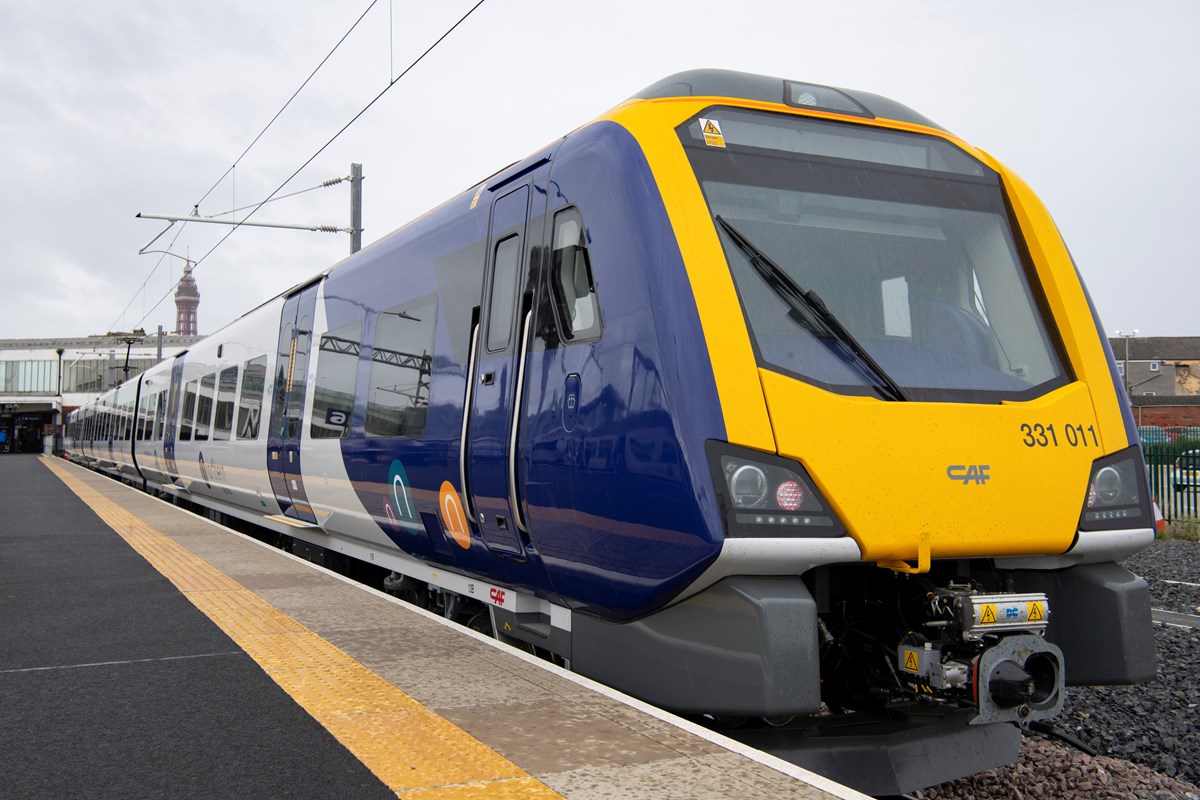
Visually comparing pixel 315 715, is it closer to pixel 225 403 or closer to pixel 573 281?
pixel 573 281

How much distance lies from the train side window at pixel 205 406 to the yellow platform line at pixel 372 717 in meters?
6.98

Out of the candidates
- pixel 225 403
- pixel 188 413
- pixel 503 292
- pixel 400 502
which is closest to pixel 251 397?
pixel 225 403

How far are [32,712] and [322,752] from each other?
156 centimetres

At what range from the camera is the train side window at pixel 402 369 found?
6188 millimetres

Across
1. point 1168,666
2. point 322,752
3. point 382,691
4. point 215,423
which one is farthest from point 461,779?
point 215,423

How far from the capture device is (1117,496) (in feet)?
14.2

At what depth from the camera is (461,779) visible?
10.8 feet

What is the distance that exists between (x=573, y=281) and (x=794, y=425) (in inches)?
50.4

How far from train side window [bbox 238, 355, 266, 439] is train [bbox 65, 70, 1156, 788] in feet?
18.9

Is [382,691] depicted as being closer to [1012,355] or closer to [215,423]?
[1012,355]

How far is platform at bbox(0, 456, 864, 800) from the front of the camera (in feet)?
10.9

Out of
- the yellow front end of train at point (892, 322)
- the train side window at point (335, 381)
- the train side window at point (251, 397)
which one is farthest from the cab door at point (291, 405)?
the yellow front end of train at point (892, 322)

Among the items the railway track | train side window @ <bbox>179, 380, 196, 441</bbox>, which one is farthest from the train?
train side window @ <bbox>179, 380, 196, 441</bbox>

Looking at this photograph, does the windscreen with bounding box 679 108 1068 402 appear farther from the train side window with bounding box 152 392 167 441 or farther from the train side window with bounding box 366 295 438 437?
the train side window with bounding box 152 392 167 441
